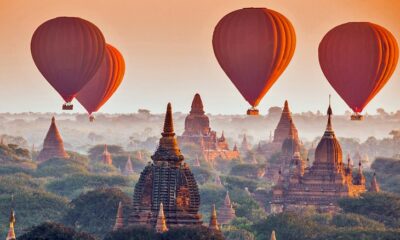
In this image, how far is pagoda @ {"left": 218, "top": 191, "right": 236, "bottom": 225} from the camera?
11335 cm

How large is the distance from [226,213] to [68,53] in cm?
1363

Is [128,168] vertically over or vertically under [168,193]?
over

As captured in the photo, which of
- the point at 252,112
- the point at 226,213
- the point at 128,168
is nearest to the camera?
the point at 252,112

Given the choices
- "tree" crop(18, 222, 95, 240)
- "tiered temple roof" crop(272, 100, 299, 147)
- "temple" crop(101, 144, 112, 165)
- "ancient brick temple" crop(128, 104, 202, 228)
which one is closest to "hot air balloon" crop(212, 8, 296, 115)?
"ancient brick temple" crop(128, 104, 202, 228)

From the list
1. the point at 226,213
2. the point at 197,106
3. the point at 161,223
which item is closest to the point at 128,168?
the point at 197,106

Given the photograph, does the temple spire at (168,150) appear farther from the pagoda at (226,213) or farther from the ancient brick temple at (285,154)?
the ancient brick temple at (285,154)

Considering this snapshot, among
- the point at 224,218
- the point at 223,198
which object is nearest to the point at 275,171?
the point at 223,198

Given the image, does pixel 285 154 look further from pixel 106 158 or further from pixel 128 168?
pixel 106 158

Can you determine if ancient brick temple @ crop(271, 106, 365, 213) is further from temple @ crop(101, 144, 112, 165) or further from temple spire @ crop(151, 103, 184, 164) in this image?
temple @ crop(101, 144, 112, 165)

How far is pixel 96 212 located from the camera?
105 metres

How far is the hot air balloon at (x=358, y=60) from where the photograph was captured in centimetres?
10556

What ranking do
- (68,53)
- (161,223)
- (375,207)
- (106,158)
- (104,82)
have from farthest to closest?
(106,158)
(104,82)
(375,207)
(68,53)
(161,223)

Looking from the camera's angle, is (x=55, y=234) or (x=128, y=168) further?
(x=128, y=168)

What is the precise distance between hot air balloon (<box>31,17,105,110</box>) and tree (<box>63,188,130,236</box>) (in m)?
6.03
